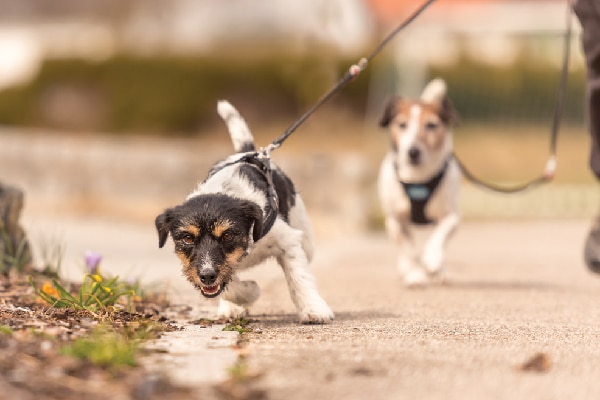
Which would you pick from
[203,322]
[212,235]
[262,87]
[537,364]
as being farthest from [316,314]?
[262,87]

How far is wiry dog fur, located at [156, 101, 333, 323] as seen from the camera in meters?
5.03

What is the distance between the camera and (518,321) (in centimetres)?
554

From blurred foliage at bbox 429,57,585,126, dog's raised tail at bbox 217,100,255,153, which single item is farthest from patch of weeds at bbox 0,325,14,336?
blurred foliage at bbox 429,57,585,126

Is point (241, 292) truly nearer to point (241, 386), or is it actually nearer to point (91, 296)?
point (91, 296)

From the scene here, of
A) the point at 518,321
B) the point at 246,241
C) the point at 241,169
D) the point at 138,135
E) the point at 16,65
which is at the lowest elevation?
the point at 518,321

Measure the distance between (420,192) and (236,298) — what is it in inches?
109

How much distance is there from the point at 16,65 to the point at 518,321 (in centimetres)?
2265

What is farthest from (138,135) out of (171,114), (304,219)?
(304,219)

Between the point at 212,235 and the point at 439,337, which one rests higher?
the point at 212,235

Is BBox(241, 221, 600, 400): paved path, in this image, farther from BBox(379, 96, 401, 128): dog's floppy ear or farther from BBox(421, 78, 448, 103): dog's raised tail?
BBox(421, 78, 448, 103): dog's raised tail

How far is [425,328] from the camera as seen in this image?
197 inches

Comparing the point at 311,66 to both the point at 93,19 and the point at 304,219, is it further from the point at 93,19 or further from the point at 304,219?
the point at 304,219

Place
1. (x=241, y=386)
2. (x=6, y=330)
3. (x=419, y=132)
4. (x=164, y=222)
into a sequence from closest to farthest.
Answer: (x=241, y=386) → (x=6, y=330) → (x=164, y=222) → (x=419, y=132)

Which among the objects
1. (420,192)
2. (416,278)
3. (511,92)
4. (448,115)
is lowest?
(416,278)
